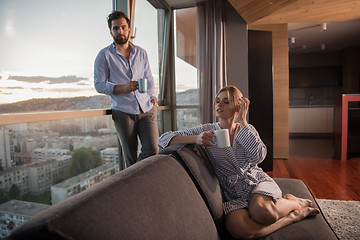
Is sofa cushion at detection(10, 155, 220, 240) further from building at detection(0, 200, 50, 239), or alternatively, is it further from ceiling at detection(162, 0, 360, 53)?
ceiling at detection(162, 0, 360, 53)

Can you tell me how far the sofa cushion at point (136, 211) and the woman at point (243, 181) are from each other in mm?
329

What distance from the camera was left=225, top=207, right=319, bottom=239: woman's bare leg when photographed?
4.28 feet

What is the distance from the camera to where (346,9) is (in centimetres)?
425

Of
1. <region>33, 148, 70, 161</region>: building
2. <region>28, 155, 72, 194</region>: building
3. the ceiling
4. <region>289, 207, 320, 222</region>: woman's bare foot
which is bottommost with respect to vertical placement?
<region>289, 207, 320, 222</region>: woman's bare foot

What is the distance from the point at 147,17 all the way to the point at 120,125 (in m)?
1.89

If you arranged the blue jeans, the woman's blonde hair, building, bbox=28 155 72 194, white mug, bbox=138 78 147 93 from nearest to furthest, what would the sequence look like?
1. the woman's blonde hair
2. building, bbox=28 155 72 194
3. white mug, bbox=138 78 147 93
4. the blue jeans

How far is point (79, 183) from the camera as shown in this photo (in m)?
2.43

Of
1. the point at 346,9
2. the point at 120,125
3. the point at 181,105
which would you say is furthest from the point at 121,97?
the point at 346,9

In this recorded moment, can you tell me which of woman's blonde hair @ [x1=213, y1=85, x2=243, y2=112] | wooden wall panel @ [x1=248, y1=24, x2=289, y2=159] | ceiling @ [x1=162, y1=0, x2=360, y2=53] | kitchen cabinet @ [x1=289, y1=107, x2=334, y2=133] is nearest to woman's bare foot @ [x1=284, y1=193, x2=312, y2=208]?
woman's blonde hair @ [x1=213, y1=85, x2=243, y2=112]

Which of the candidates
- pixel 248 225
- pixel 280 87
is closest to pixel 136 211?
pixel 248 225

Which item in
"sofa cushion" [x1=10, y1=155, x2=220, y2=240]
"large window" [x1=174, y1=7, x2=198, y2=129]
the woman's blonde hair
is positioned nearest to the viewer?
"sofa cushion" [x1=10, y1=155, x2=220, y2=240]

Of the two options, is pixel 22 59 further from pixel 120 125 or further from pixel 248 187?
pixel 248 187

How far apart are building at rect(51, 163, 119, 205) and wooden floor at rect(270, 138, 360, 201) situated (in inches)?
88.9

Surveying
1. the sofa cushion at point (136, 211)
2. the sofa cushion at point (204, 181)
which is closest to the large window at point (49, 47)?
the sofa cushion at point (204, 181)
